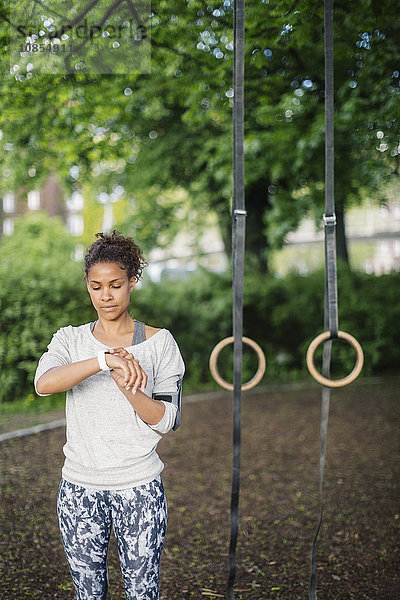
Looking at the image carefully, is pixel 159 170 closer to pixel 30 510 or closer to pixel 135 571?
pixel 30 510

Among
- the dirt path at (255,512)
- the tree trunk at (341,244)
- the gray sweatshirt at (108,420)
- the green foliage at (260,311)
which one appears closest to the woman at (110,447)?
the gray sweatshirt at (108,420)

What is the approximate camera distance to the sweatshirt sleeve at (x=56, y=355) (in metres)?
1.79

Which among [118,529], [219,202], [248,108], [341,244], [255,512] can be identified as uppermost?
[248,108]

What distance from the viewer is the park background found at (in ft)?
13.3

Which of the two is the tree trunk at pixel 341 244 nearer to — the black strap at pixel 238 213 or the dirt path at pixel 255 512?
the dirt path at pixel 255 512

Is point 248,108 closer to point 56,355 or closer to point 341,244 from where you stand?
point 341,244

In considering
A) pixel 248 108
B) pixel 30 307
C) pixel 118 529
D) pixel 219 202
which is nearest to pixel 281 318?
pixel 219 202

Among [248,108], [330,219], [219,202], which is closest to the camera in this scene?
[330,219]

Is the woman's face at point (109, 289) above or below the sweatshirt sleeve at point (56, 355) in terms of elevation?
above

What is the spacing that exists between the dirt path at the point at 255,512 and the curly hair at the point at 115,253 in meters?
1.89

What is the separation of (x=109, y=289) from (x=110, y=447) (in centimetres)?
47

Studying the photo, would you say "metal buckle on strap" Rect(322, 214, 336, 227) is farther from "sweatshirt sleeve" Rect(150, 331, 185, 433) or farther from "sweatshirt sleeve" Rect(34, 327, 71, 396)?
"sweatshirt sleeve" Rect(34, 327, 71, 396)

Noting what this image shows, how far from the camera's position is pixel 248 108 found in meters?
6.23

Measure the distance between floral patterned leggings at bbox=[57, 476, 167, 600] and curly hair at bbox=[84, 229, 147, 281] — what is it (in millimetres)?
661
